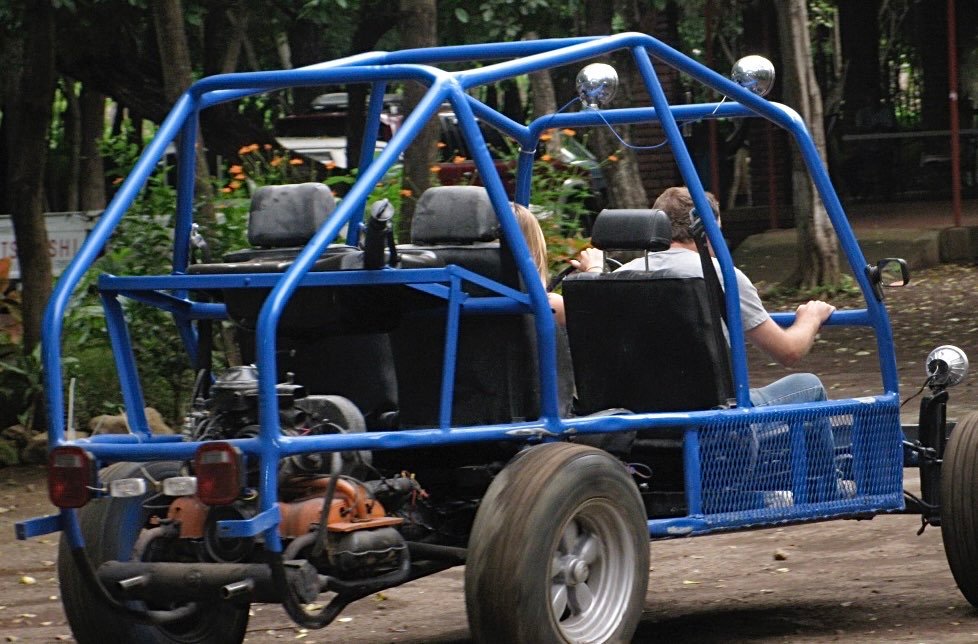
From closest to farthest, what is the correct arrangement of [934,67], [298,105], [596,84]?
[596,84]
[934,67]
[298,105]

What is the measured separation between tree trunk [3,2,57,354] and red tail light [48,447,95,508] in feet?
19.4

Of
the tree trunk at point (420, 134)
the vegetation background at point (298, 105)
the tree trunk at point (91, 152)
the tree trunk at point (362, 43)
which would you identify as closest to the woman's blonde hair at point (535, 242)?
the tree trunk at point (420, 134)

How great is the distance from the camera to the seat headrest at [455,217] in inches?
223

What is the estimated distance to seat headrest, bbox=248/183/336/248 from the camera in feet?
19.4

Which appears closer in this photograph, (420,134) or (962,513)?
(962,513)

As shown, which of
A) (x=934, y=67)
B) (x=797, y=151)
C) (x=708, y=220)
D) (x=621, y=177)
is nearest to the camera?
(x=708, y=220)

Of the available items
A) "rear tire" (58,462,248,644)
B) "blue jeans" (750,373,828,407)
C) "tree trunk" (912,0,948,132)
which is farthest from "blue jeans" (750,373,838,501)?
"tree trunk" (912,0,948,132)

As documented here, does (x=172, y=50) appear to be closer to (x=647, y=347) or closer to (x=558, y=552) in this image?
(x=647, y=347)

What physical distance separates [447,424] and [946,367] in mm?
2258

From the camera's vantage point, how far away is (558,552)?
17.1 feet

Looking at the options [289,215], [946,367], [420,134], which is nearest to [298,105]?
[420,134]

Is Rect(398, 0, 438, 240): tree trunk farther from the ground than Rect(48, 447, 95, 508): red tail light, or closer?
farther from the ground

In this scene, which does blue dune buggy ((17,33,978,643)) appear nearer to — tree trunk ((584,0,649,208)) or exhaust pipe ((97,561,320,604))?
exhaust pipe ((97,561,320,604))

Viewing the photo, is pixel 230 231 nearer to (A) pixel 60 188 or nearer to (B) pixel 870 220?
(B) pixel 870 220
